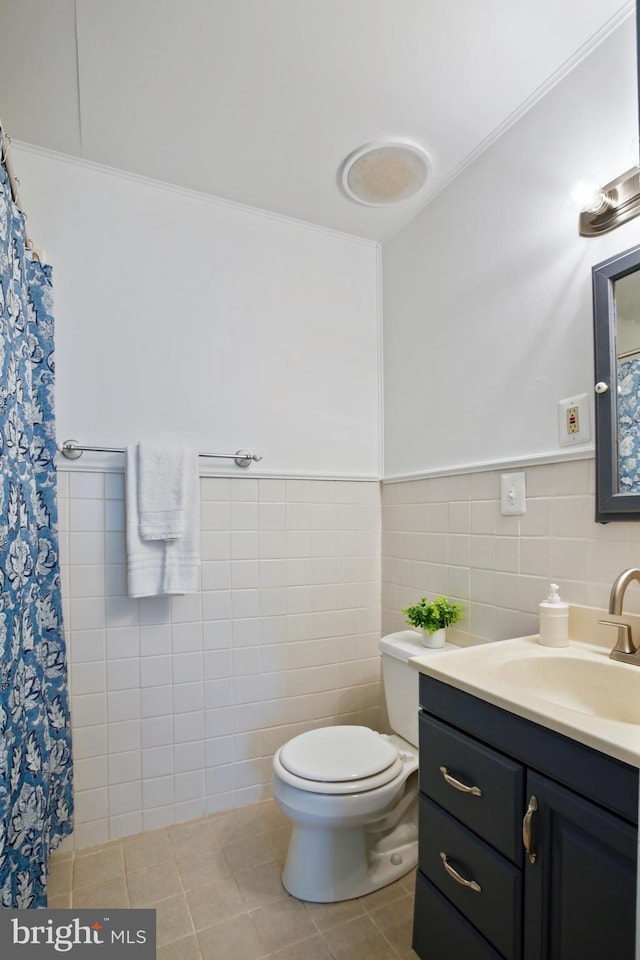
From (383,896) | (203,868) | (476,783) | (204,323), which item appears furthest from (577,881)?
(204,323)

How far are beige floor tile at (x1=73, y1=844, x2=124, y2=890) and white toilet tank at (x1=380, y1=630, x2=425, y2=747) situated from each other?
38.4 inches

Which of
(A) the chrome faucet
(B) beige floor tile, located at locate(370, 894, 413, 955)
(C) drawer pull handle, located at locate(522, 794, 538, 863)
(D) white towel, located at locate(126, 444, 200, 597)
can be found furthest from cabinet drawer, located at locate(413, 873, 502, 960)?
(D) white towel, located at locate(126, 444, 200, 597)

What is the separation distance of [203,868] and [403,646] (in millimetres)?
925

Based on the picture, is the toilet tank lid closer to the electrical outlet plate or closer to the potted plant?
the potted plant

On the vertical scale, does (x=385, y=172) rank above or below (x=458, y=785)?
above

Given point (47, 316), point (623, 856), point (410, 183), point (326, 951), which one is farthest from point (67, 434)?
point (623, 856)

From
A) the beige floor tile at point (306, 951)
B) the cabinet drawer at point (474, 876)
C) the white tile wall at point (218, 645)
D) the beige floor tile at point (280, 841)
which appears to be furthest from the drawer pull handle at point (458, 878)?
the white tile wall at point (218, 645)

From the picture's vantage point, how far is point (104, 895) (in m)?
1.47

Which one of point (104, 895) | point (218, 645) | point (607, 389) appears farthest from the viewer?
point (218, 645)

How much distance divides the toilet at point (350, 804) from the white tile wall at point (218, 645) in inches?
16.6

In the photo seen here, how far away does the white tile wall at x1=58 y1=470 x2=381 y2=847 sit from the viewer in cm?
172

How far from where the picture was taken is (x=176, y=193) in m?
1.90

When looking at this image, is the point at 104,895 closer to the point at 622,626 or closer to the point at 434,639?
the point at 434,639

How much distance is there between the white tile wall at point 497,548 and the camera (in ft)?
4.29
